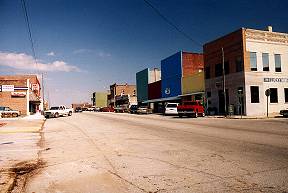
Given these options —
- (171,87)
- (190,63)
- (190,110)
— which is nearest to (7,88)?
(171,87)

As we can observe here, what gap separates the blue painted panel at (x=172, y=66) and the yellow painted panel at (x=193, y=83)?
3.52 meters

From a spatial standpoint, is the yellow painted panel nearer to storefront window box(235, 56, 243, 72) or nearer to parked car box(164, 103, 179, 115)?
parked car box(164, 103, 179, 115)

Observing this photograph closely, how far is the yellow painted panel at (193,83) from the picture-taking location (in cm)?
4416

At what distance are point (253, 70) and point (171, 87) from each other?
23.2 m

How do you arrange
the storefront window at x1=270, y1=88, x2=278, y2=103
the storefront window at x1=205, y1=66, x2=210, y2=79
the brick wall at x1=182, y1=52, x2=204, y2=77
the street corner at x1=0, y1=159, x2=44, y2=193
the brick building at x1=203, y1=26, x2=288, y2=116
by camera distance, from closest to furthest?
1. the street corner at x1=0, y1=159, x2=44, y2=193
2. the brick building at x1=203, y1=26, x2=288, y2=116
3. the storefront window at x1=270, y1=88, x2=278, y2=103
4. the storefront window at x1=205, y1=66, x2=210, y2=79
5. the brick wall at x1=182, y1=52, x2=204, y2=77

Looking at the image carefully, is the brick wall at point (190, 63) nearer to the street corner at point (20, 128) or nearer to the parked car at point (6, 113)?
the parked car at point (6, 113)

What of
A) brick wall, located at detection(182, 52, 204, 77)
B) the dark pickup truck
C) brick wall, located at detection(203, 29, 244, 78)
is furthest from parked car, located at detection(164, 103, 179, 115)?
brick wall, located at detection(182, 52, 204, 77)

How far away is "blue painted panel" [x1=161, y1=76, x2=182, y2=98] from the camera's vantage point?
5331cm

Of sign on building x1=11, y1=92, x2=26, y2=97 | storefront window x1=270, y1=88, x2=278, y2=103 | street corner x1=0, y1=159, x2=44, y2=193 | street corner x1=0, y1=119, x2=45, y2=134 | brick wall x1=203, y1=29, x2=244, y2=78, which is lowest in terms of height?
street corner x1=0, y1=159, x2=44, y2=193

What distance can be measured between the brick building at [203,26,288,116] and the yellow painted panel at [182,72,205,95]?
5.83 meters

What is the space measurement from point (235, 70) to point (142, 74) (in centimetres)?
4167

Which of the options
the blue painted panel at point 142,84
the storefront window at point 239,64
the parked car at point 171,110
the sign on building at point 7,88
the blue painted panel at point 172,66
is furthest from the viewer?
the blue painted panel at point 142,84

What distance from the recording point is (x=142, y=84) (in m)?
75.1

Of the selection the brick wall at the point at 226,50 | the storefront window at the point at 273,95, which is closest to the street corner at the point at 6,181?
the brick wall at the point at 226,50
